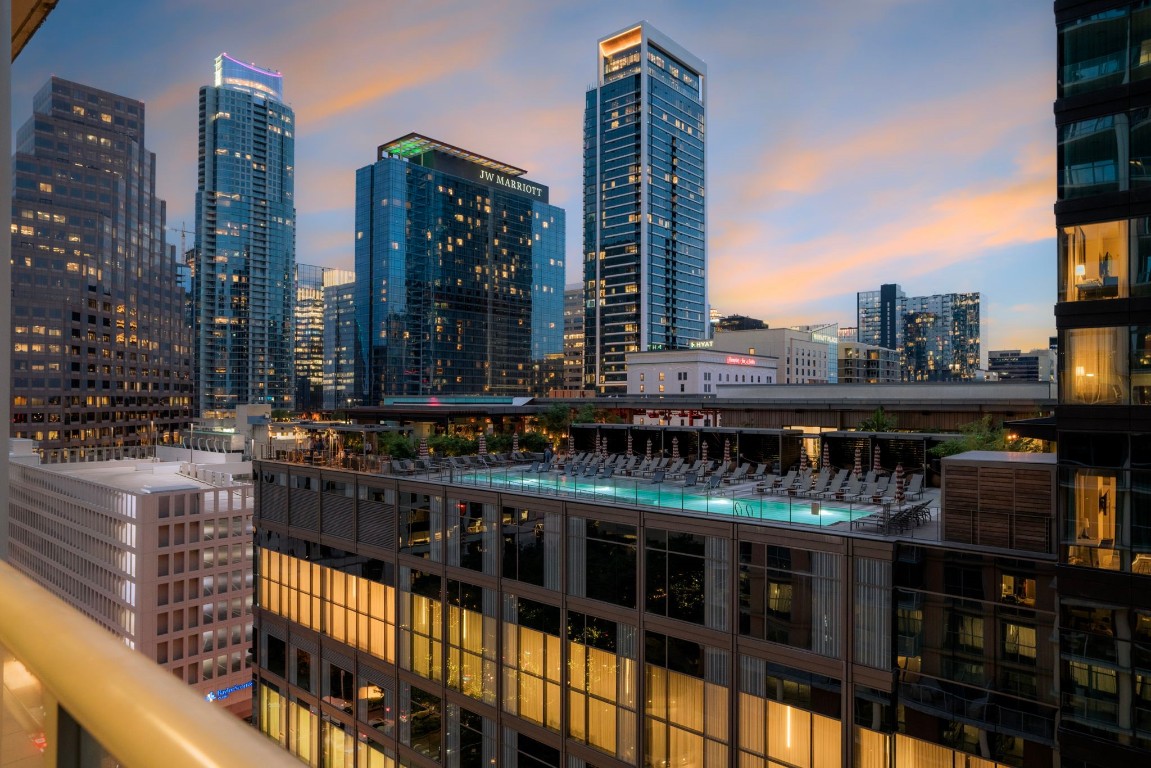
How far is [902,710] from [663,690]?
664cm

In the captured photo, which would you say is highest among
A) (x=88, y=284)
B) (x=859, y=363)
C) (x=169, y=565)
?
(x=88, y=284)

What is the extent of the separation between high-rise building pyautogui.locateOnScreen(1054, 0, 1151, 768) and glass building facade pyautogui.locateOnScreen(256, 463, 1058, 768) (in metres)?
0.83

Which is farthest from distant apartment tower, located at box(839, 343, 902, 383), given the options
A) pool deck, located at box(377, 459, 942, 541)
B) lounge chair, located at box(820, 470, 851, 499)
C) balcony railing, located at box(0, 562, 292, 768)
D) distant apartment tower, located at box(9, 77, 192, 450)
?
balcony railing, located at box(0, 562, 292, 768)

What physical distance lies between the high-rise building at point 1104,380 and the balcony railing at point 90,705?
1858 cm

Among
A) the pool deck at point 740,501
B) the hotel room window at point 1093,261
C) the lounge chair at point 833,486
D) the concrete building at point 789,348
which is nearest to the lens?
the hotel room window at point 1093,261

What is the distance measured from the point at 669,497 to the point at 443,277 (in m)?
157

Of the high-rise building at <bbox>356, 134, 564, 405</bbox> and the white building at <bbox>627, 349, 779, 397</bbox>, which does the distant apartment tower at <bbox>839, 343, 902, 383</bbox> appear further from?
the high-rise building at <bbox>356, 134, 564, 405</bbox>

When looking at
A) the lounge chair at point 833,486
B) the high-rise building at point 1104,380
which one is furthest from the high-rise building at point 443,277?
the high-rise building at point 1104,380

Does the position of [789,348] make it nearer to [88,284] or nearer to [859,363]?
[859,363]

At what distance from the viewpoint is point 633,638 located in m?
21.5

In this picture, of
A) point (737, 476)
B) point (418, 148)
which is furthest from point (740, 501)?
point (418, 148)

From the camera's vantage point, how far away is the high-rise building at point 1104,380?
48.6ft

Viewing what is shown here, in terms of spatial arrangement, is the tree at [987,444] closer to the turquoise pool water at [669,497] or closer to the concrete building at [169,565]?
the turquoise pool water at [669,497]

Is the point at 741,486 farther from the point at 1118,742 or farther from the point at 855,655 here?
the point at 1118,742
